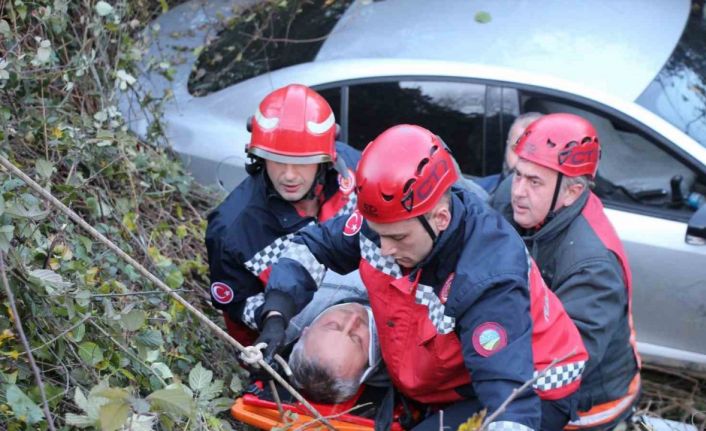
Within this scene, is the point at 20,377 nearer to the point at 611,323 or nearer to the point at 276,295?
the point at 276,295

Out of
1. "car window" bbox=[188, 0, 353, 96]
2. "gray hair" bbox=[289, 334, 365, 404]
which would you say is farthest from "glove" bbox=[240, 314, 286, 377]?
"car window" bbox=[188, 0, 353, 96]

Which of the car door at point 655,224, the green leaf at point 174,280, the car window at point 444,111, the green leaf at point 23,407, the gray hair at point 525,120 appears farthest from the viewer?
the car window at point 444,111

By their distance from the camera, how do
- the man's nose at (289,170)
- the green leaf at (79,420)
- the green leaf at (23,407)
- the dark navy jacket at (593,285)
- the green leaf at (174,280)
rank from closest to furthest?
the green leaf at (79,420), the green leaf at (23,407), the dark navy jacket at (593,285), the man's nose at (289,170), the green leaf at (174,280)

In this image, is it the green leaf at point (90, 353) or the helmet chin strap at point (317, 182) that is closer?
the green leaf at point (90, 353)

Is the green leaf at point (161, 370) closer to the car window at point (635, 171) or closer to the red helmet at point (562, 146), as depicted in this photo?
the red helmet at point (562, 146)

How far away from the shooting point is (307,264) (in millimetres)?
3705

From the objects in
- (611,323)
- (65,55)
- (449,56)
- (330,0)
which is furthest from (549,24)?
(65,55)

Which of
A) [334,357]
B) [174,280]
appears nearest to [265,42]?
[174,280]

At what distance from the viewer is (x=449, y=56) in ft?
17.3

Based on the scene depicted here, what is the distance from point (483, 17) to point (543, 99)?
0.75m

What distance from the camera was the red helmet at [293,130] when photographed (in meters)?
4.14

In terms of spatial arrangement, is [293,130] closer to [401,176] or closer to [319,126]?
[319,126]

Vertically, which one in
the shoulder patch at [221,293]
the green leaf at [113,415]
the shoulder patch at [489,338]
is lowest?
the shoulder patch at [221,293]

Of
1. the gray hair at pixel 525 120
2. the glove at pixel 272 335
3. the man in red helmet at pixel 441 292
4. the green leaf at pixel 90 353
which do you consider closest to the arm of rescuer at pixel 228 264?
the man in red helmet at pixel 441 292
